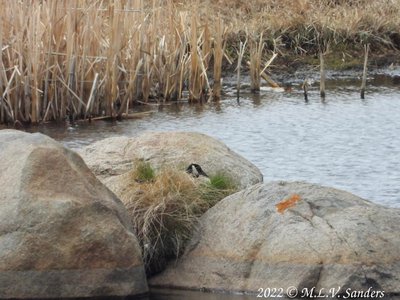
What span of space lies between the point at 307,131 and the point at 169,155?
4.88 m

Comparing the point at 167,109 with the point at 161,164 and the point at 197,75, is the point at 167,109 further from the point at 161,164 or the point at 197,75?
the point at 161,164

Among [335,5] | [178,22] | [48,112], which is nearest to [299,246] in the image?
[48,112]

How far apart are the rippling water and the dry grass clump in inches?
81.9

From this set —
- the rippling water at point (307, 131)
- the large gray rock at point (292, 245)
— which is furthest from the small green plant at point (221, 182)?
the rippling water at point (307, 131)

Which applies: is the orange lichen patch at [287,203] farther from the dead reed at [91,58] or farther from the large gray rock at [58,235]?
the dead reed at [91,58]

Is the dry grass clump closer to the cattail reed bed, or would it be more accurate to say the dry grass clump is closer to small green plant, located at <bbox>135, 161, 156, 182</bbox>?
small green plant, located at <bbox>135, 161, 156, 182</bbox>

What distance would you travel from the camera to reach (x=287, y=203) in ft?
23.7

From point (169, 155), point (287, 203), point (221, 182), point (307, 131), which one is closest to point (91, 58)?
point (307, 131)

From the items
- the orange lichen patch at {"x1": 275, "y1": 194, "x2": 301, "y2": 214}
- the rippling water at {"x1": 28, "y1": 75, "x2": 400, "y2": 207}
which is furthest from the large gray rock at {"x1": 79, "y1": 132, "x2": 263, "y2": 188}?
the rippling water at {"x1": 28, "y1": 75, "x2": 400, "y2": 207}

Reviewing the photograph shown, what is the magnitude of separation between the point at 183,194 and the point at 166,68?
8.20 meters

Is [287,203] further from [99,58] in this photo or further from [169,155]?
[99,58]

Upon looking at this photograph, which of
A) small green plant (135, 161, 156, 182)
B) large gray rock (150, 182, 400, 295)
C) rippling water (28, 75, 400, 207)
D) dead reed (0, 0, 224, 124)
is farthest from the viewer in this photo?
dead reed (0, 0, 224, 124)

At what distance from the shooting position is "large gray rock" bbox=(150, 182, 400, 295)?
6.72m

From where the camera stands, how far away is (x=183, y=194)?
24.8ft
